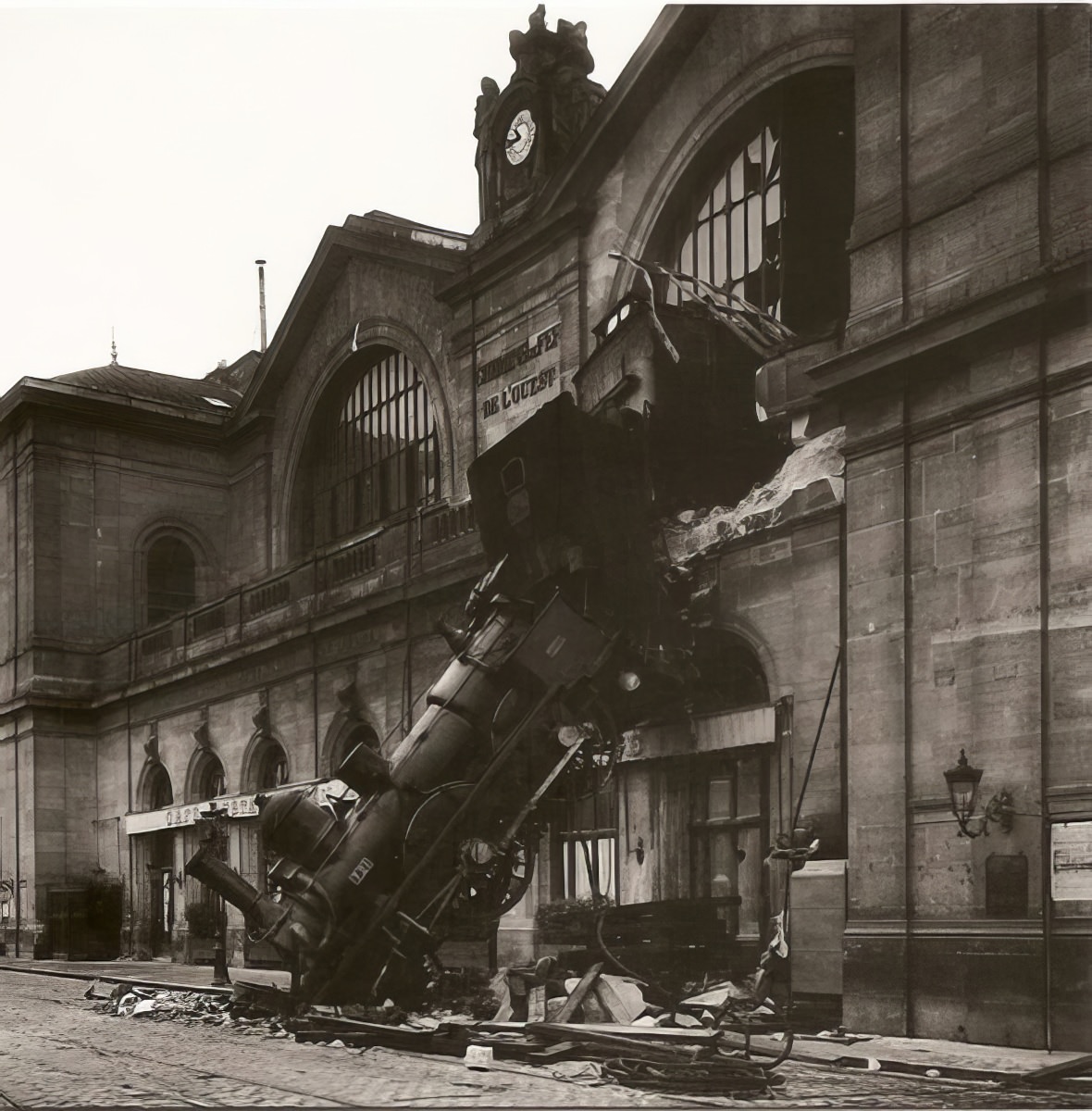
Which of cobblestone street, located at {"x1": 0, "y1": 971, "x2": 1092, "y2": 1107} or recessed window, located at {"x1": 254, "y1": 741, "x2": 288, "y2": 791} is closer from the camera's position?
cobblestone street, located at {"x1": 0, "y1": 971, "x2": 1092, "y2": 1107}

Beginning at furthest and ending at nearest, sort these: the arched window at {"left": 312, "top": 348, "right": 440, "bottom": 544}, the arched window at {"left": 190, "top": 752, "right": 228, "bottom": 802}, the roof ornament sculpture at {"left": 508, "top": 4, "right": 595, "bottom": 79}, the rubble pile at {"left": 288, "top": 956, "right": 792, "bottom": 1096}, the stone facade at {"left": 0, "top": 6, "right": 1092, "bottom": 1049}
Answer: the arched window at {"left": 190, "top": 752, "right": 228, "bottom": 802} < the arched window at {"left": 312, "top": 348, "right": 440, "bottom": 544} < the roof ornament sculpture at {"left": 508, "top": 4, "right": 595, "bottom": 79} < the stone facade at {"left": 0, "top": 6, "right": 1092, "bottom": 1049} < the rubble pile at {"left": 288, "top": 956, "right": 792, "bottom": 1096}

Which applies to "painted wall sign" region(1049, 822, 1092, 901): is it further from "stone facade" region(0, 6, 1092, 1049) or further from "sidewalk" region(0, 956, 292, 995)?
"sidewalk" region(0, 956, 292, 995)

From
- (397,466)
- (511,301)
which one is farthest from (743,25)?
(397,466)

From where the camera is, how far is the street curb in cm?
1731

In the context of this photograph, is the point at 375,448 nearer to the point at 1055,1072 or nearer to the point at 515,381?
the point at 515,381

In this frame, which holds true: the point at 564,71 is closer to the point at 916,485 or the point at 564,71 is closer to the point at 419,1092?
the point at 916,485

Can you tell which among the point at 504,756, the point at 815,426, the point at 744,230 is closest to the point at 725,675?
the point at 504,756

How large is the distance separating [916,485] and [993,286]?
5.07ft

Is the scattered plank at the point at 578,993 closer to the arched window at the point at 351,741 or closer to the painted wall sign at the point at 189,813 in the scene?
the arched window at the point at 351,741

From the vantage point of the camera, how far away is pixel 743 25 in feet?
46.6

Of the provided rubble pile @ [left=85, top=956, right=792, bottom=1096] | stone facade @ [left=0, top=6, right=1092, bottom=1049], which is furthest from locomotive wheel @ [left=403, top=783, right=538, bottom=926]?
rubble pile @ [left=85, top=956, right=792, bottom=1096]

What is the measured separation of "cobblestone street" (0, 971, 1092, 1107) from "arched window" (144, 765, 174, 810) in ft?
36.3

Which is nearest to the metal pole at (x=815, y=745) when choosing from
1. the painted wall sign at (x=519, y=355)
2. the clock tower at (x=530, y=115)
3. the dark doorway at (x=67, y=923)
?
the painted wall sign at (x=519, y=355)

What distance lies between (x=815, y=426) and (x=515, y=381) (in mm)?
4268
